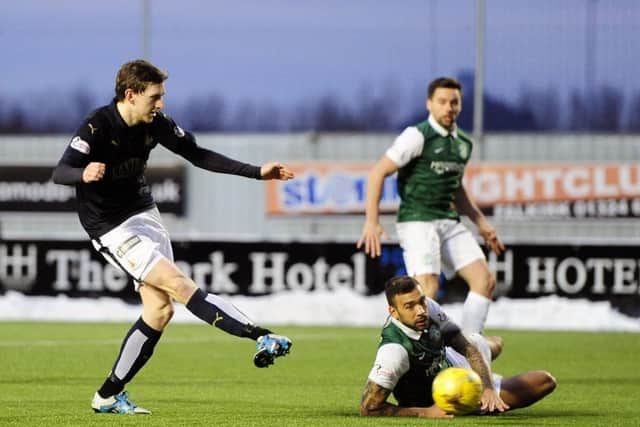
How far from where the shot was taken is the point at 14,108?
2717cm

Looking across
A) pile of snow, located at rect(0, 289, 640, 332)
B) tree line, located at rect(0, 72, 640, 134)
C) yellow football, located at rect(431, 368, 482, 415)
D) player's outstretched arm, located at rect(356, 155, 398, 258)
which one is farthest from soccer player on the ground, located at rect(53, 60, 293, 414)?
tree line, located at rect(0, 72, 640, 134)

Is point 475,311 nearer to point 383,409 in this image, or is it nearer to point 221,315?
point 383,409

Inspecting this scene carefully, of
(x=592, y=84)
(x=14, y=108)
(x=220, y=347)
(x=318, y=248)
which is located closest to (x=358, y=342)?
(x=220, y=347)

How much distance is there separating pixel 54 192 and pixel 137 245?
668 inches

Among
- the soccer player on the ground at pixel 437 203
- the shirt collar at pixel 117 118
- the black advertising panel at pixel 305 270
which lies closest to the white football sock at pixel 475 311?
the soccer player on the ground at pixel 437 203

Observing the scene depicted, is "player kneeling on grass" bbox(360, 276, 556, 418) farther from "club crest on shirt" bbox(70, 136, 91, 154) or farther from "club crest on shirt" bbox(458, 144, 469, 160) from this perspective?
"club crest on shirt" bbox(458, 144, 469, 160)

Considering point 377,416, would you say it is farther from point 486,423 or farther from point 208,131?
point 208,131

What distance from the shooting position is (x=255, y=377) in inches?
541

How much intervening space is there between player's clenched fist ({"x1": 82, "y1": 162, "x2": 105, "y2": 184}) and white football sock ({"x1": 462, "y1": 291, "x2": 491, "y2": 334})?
4264 mm

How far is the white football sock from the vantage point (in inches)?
487

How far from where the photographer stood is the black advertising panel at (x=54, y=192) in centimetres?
2644

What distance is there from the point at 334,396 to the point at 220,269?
35.5ft

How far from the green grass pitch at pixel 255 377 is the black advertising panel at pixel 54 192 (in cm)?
507

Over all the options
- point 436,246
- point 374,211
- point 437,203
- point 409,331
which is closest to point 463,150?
point 437,203
